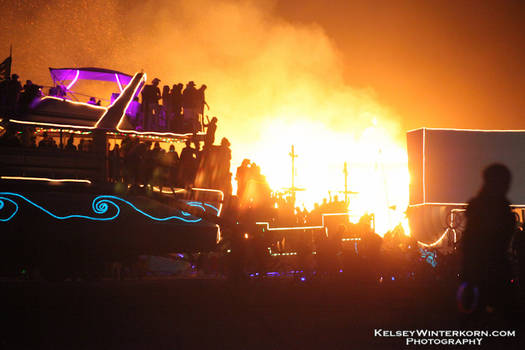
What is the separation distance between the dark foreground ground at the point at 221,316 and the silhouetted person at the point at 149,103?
29.6 ft

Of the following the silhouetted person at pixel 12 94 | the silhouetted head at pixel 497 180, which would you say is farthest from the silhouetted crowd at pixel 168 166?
the silhouetted head at pixel 497 180

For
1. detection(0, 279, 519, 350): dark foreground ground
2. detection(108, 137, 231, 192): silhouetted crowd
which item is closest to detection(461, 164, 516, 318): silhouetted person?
detection(0, 279, 519, 350): dark foreground ground

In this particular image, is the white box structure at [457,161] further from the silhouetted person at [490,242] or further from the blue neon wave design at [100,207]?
the silhouetted person at [490,242]

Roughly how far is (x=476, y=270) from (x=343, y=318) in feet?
11.1

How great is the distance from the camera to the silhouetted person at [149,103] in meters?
20.5

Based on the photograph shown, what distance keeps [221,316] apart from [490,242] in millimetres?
4475

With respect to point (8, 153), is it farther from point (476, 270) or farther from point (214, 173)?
point (476, 270)

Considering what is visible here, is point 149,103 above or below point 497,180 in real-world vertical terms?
above

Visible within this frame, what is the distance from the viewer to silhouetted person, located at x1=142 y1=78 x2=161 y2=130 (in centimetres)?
2055

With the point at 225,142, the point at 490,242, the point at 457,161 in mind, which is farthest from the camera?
the point at 457,161

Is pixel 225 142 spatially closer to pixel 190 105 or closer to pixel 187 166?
pixel 187 166

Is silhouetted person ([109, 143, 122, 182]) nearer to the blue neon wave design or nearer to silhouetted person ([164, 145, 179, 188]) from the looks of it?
silhouetted person ([164, 145, 179, 188])

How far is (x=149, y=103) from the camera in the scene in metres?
20.6

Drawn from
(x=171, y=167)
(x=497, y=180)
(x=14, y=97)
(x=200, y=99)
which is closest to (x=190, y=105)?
(x=200, y=99)
